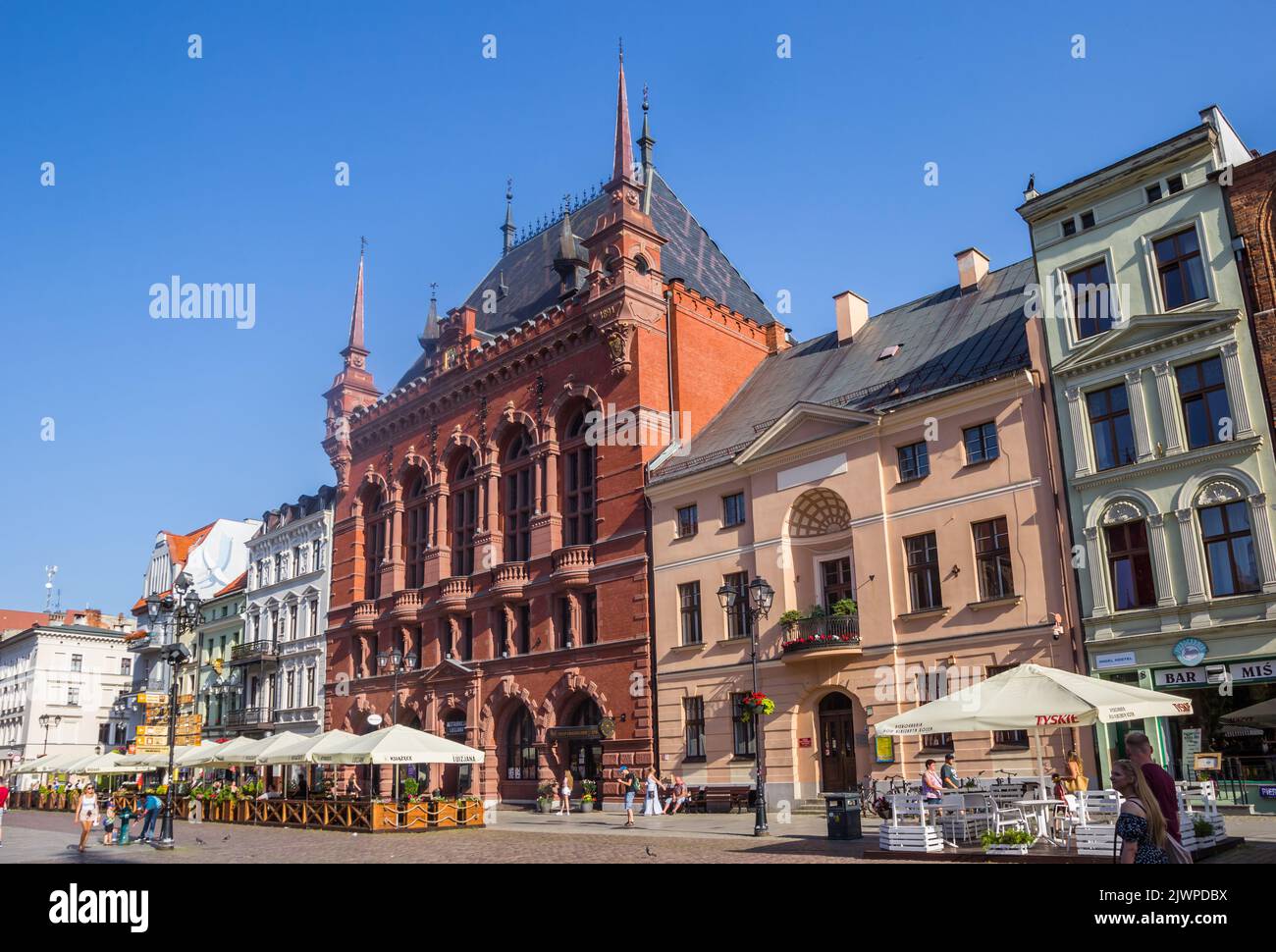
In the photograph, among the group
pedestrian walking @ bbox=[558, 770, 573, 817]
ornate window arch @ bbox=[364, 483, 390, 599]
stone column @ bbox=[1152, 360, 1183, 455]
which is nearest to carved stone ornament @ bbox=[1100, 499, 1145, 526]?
stone column @ bbox=[1152, 360, 1183, 455]

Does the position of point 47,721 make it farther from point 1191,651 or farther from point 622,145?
point 1191,651

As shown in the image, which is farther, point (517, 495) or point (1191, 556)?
point (517, 495)

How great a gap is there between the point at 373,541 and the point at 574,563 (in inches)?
686

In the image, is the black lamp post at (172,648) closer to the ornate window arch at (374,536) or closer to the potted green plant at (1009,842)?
the potted green plant at (1009,842)

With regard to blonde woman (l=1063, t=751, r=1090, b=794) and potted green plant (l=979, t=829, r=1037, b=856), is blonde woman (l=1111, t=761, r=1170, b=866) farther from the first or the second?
blonde woman (l=1063, t=751, r=1090, b=794)

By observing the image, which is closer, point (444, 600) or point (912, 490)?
point (912, 490)

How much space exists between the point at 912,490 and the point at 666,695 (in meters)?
11.2

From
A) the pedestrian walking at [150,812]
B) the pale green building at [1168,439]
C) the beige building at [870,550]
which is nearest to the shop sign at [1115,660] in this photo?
the pale green building at [1168,439]

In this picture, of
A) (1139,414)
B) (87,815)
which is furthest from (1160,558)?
(87,815)

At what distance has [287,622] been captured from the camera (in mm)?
57625
